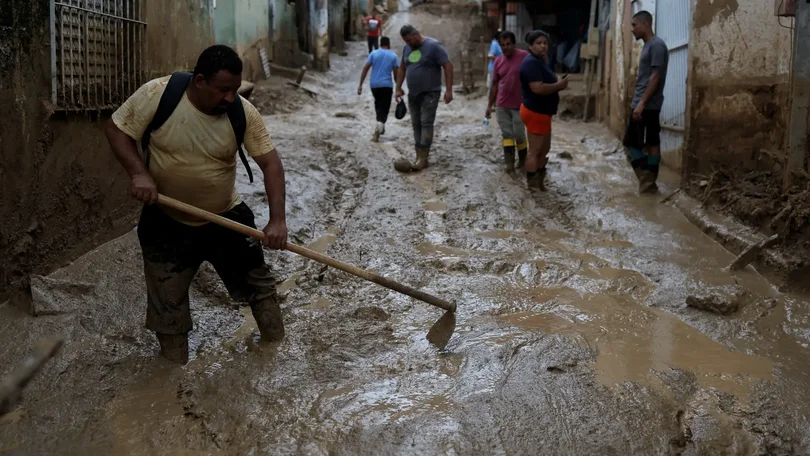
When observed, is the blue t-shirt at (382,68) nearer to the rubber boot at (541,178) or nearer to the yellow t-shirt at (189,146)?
the rubber boot at (541,178)

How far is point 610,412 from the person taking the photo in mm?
3258

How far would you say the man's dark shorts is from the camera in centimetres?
711

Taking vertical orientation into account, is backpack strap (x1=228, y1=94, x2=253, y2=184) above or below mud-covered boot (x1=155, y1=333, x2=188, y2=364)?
above

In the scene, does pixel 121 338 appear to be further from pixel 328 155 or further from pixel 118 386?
pixel 328 155

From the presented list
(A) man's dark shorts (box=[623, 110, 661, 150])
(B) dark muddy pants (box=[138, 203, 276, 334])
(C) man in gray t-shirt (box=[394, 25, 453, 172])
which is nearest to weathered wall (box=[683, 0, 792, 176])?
(A) man's dark shorts (box=[623, 110, 661, 150])

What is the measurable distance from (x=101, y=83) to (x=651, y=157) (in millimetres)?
4914

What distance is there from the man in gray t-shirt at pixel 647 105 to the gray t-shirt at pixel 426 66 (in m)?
2.28

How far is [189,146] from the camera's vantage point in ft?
11.7

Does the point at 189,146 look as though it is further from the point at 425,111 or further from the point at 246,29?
the point at 246,29

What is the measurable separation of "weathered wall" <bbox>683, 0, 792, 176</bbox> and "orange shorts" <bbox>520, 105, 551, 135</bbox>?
135 cm

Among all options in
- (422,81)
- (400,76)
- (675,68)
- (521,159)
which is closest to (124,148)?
(422,81)

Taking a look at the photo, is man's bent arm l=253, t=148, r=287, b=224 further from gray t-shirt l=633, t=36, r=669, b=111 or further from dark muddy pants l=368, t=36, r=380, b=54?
dark muddy pants l=368, t=36, r=380, b=54

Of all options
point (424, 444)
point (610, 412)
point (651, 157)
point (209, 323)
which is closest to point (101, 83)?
point (209, 323)

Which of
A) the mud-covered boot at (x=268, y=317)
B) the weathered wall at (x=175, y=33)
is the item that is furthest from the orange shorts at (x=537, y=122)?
the mud-covered boot at (x=268, y=317)
